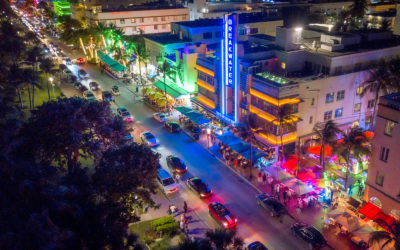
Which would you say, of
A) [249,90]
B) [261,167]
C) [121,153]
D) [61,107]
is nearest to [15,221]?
[121,153]

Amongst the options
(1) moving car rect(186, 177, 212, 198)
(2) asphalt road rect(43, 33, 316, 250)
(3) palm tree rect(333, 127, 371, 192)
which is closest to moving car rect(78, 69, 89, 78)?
(2) asphalt road rect(43, 33, 316, 250)

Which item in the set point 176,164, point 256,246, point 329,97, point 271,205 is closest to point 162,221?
point 256,246

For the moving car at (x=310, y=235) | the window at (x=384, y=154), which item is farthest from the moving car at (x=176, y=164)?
the window at (x=384, y=154)

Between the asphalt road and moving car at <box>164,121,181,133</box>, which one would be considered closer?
the asphalt road

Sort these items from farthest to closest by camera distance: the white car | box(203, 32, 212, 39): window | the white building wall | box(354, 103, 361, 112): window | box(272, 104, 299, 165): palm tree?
the white building wall < box(203, 32, 212, 39): window < the white car < box(354, 103, 361, 112): window < box(272, 104, 299, 165): palm tree

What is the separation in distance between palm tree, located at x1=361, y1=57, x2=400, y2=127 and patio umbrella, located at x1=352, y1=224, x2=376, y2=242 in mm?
22588

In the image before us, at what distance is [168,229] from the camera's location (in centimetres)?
3091

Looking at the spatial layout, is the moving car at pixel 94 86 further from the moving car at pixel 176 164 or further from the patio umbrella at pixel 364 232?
the patio umbrella at pixel 364 232

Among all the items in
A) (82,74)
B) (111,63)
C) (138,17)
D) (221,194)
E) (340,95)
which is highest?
(138,17)

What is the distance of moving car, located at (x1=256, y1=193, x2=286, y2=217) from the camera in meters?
33.2

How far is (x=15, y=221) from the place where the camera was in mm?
19953

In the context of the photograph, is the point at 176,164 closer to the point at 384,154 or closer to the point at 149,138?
the point at 149,138

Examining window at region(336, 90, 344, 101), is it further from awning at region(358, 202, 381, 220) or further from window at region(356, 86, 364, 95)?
awning at region(358, 202, 381, 220)

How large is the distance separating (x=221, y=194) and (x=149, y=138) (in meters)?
16.2
